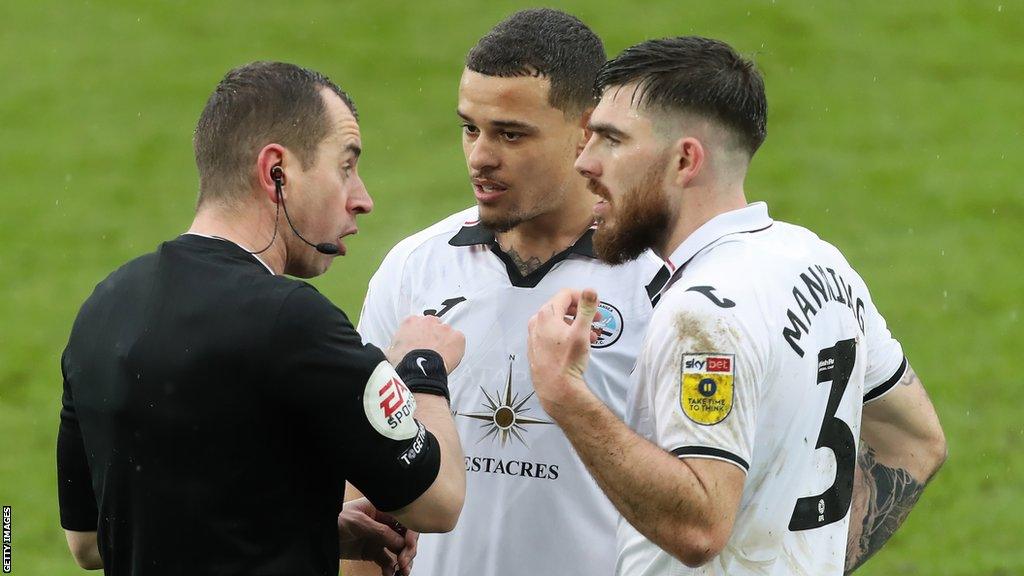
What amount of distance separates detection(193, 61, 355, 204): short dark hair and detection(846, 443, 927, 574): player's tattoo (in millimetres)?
1970

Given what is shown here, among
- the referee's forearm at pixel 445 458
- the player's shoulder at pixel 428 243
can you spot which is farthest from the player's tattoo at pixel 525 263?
the referee's forearm at pixel 445 458

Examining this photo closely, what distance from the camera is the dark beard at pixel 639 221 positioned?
3910 millimetres

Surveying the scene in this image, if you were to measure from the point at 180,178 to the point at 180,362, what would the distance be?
1507cm

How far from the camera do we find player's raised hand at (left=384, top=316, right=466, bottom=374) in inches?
155

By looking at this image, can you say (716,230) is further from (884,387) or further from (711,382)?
(884,387)

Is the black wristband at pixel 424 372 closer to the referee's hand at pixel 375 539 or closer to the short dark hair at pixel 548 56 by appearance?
the referee's hand at pixel 375 539

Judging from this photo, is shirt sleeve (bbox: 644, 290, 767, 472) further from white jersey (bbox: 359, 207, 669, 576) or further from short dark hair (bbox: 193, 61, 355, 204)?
short dark hair (bbox: 193, 61, 355, 204)

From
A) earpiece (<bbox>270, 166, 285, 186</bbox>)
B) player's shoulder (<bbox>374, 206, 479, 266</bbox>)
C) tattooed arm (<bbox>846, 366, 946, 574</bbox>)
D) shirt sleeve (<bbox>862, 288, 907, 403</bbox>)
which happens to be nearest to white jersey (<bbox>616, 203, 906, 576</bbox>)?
shirt sleeve (<bbox>862, 288, 907, 403</bbox>)

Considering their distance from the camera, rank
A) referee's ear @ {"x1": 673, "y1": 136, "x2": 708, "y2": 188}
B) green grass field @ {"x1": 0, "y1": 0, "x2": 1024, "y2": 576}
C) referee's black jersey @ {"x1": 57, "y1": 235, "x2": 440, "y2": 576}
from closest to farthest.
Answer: referee's black jersey @ {"x1": 57, "y1": 235, "x2": 440, "y2": 576}
referee's ear @ {"x1": 673, "y1": 136, "x2": 708, "y2": 188}
green grass field @ {"x1": 0, "y1": 0, "x2": 1024, "y2": 576}

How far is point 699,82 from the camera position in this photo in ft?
12.7

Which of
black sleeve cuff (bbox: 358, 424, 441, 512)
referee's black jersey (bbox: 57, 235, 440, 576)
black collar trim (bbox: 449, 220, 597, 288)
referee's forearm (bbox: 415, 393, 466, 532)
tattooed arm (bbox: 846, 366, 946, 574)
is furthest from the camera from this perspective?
black collar trim (bbox: 449, 220, 597, 288)

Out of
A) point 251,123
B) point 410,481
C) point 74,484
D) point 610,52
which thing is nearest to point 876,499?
point 410,481

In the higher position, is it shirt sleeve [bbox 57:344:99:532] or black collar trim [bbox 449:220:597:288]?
black collar trim [bbox 449:220:597:288]

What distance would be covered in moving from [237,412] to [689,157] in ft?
4.64
